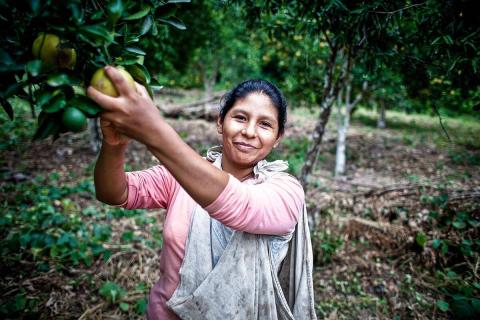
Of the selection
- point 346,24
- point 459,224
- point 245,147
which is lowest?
point 459,224

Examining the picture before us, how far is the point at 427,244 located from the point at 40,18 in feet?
12.1

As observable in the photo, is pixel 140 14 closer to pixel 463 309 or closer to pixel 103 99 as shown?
pixel 103 99

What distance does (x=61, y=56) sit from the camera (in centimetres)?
79

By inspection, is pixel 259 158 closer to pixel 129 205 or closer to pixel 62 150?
pixel 129 205

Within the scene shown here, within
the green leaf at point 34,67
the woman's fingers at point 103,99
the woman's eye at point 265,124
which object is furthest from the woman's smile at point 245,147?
the green leaf at point 34,67

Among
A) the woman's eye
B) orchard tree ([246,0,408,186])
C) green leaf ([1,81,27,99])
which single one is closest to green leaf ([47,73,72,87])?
green leaf ([1,81,27,99])

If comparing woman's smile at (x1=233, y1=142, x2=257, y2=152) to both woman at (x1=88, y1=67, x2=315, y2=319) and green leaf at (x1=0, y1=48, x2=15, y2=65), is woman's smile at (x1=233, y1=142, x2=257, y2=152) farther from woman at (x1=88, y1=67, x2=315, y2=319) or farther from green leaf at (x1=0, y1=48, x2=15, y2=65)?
green leaf at (x1=0, y1=48, x2=15, y2=65)

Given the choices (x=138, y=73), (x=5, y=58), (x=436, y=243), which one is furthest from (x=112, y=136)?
(x=436, y=243)

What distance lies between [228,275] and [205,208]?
1.43 feet

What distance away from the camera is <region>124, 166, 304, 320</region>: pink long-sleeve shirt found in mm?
947

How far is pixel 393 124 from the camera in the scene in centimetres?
1212

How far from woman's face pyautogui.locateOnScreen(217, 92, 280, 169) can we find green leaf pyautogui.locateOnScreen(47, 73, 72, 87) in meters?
0.70

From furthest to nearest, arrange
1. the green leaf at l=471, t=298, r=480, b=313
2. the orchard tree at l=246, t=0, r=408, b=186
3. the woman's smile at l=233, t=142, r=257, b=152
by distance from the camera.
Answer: the green leaf at l=471, t=298, r=480, b=313, the orchard tree at l=246, t=0, r=408, b=186, the woman's smile at l=233, t=142, r=257, b=152

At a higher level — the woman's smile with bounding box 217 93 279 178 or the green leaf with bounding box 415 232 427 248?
the woman's smile with bounding box 217 93 279 178
